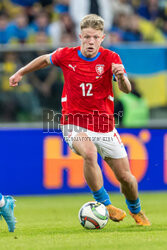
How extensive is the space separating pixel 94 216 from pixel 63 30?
7.04 metres

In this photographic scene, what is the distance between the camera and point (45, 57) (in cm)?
661

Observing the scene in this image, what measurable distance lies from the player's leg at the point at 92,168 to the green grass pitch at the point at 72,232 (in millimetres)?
266

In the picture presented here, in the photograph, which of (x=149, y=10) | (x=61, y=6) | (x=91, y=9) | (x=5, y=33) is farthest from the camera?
(x=149, y=10)

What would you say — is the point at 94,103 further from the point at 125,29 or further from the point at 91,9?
the point at 125,29

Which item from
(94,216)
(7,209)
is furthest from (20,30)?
(94,216)

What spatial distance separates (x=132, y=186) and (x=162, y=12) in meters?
8.49

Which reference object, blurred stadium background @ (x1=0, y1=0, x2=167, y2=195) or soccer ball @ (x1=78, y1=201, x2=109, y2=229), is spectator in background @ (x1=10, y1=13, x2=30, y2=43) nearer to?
blurred stadium background @ (x1=0, y1=0, x2=167, y2=195)

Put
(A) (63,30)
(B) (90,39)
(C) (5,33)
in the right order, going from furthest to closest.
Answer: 1. (A) (63,30)
2. (C) (5,33)
3. (B) (90,39)

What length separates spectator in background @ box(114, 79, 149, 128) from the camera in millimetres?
10898

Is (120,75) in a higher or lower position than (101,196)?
higher

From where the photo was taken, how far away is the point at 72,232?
602 cm

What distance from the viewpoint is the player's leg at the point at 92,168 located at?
6102 millimetres

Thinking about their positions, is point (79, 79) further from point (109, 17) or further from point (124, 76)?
point (109, 17)

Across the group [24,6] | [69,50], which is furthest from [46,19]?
[69,50]
